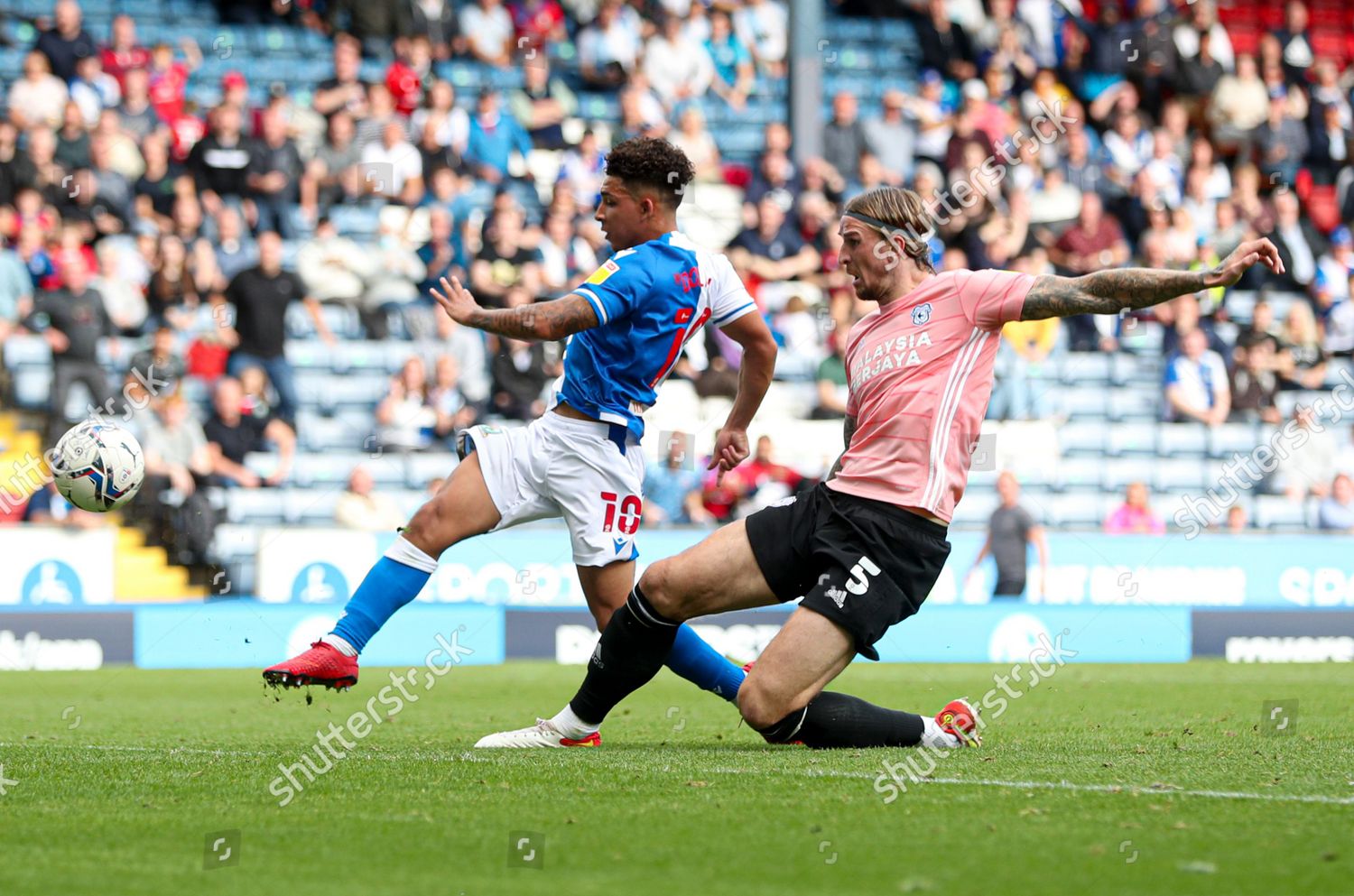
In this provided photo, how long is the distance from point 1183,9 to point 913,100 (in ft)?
14.2

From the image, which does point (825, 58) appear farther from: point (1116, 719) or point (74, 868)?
point (74, 868)

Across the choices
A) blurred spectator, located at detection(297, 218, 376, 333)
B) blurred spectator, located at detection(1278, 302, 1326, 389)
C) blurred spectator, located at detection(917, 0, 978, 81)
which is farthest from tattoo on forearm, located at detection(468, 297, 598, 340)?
blurred spectator, located at detection(917, 0, 978, 81)

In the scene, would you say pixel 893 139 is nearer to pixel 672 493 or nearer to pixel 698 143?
pixel 698 143

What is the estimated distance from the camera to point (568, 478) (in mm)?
6996

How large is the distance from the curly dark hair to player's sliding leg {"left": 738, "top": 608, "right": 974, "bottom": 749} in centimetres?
180

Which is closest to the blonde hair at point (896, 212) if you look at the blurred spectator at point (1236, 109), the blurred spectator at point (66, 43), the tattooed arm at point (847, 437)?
the tattooed arm at point (847, 437)

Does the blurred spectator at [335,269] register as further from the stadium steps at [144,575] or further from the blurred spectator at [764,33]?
the blurred spectator at [764,33]

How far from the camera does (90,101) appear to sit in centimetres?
1652

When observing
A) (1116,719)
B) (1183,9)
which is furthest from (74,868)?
(1183,9)

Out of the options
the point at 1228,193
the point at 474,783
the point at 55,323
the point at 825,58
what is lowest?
the point at 474,783

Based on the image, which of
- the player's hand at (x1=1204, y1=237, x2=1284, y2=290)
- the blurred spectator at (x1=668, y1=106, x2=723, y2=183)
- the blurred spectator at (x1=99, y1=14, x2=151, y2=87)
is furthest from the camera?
the blurred spectator at (x1=668, y1=106, x2=723, y2=183)

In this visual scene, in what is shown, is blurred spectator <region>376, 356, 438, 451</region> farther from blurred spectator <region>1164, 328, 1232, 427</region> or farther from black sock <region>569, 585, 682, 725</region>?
black sock <region>569, 585, 682, 725</region>

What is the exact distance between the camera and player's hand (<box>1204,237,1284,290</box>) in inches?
227

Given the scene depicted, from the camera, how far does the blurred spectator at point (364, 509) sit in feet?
47.3
